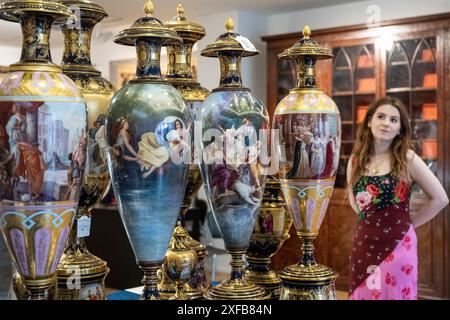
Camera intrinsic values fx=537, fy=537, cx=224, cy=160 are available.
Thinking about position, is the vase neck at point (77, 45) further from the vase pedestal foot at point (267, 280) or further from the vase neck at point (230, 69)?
the vase pedestal foot at point (267, 280)

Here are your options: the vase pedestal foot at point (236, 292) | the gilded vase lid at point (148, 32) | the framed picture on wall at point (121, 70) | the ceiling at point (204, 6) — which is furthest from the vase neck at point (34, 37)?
the framed picture on wall at point (121, 70)

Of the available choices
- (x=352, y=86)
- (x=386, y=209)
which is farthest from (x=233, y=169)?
(x=352, y=86)

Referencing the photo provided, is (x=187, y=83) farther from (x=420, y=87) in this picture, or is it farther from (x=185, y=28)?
(x=420, y=87)

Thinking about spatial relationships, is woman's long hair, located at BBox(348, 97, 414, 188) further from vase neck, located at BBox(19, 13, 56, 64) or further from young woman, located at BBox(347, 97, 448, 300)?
vase neck, located at BBox(19, 13, 56, 64)

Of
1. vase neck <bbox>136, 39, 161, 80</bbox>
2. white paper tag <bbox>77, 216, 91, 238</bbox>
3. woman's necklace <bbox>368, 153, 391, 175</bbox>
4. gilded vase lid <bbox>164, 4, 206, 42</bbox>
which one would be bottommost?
white paper tag <bbox>77, 216, 91, 238</bbox>

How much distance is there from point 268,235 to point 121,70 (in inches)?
197

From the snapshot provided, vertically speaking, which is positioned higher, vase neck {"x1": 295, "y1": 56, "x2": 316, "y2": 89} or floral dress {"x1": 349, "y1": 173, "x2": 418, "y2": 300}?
vase neck {"x1": 295, "y1": 56, "x2": 316, "y2": 89}

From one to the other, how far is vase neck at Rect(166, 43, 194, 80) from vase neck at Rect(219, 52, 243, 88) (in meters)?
0.19

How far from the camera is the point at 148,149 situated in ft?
2.82

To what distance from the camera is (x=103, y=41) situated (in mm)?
Answer: 6000

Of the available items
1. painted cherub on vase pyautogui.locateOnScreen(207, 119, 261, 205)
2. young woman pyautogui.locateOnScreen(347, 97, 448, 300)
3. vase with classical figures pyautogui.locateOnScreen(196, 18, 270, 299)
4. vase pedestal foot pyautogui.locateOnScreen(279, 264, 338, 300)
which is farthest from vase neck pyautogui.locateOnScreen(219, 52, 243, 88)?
young woman pyautogui.locateOnScreen(347, 97, 448, 300)

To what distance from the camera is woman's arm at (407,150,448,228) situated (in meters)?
2.11
